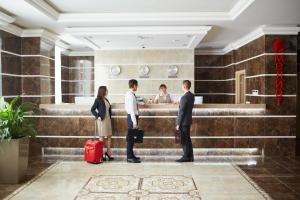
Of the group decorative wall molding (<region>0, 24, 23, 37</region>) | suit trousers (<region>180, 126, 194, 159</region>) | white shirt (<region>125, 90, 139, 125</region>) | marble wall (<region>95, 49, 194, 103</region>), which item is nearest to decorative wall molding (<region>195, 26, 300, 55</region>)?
marble wall (<region>95, 49, 194, 103</region>)

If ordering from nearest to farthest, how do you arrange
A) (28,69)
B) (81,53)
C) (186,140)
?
(186,140) < (28,69) < (81,53)

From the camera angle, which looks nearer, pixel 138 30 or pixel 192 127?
pixel 192 127

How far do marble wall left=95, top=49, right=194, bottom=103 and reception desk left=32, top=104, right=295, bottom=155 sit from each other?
11.5 feet

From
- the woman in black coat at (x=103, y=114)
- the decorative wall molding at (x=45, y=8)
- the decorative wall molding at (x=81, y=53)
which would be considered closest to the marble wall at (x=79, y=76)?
the decorative wall molding at (x=81, y=53)


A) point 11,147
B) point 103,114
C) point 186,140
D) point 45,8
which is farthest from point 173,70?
point 11,147

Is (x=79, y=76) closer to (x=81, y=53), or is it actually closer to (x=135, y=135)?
(x=81, y=53)

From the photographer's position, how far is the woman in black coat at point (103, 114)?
6980 millimetres

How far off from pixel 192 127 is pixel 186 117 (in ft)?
3.55

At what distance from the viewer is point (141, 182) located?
5535 millimetres

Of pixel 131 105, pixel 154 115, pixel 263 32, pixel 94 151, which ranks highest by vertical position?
pixel 263 32

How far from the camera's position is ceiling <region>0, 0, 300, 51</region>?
6535mm

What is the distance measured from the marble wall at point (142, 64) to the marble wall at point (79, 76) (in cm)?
197

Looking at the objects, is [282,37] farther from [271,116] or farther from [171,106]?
[171,106]

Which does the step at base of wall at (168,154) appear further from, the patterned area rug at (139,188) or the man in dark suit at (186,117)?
the patterned area rug at (139,188)
